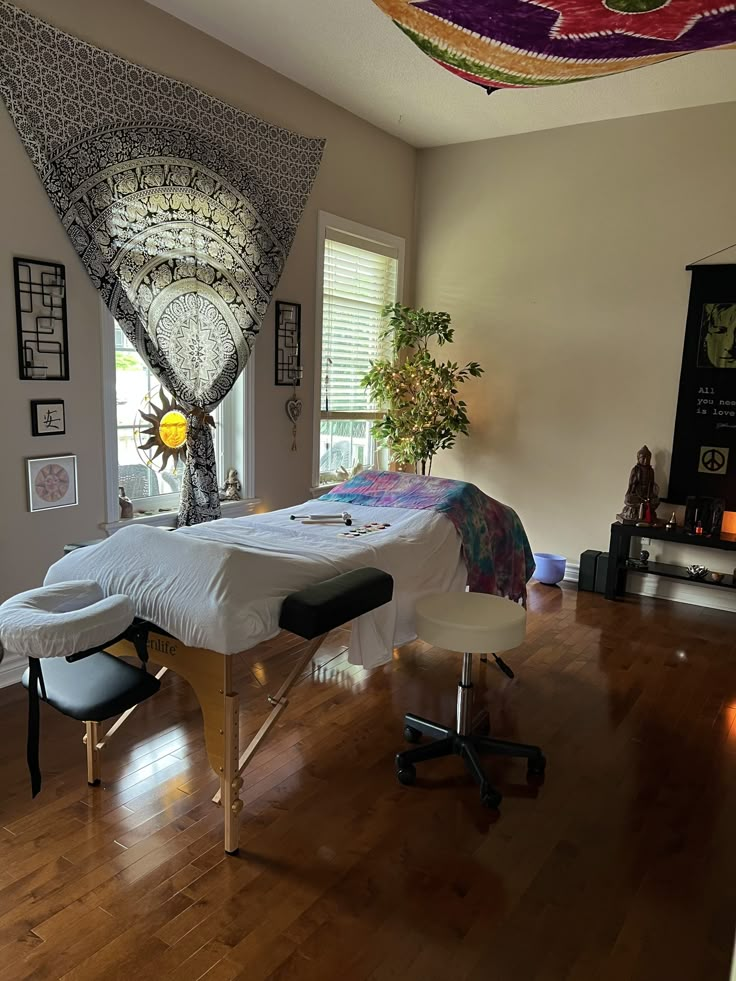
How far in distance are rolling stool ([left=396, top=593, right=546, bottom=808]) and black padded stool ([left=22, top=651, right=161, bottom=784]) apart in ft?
3.09

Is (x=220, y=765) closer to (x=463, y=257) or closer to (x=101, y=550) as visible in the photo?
(x=101, y=550)

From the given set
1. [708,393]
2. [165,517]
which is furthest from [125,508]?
[708,393]

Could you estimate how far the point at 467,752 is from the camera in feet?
8.09

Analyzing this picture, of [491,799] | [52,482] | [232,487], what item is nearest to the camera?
[491,799]

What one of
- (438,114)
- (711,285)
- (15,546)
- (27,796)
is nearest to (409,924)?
(27,796)

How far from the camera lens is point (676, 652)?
12.2 ft

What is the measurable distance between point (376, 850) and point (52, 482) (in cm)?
205

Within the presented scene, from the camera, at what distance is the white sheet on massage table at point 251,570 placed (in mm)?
1941

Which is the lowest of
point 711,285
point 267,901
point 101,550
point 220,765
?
point 267,901

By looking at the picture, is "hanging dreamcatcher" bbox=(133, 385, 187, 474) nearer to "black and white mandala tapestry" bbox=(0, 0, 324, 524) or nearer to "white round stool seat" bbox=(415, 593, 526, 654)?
"black and white mandala tapestry" bbox=(0, 0, 324, 524)

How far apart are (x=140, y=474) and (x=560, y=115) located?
3427mm

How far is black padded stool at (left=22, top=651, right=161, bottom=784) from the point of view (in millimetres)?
1807

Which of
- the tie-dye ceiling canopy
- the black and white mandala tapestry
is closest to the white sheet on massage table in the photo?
the black and white mandala tapestry

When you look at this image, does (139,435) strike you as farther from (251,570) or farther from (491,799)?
(491,799)
